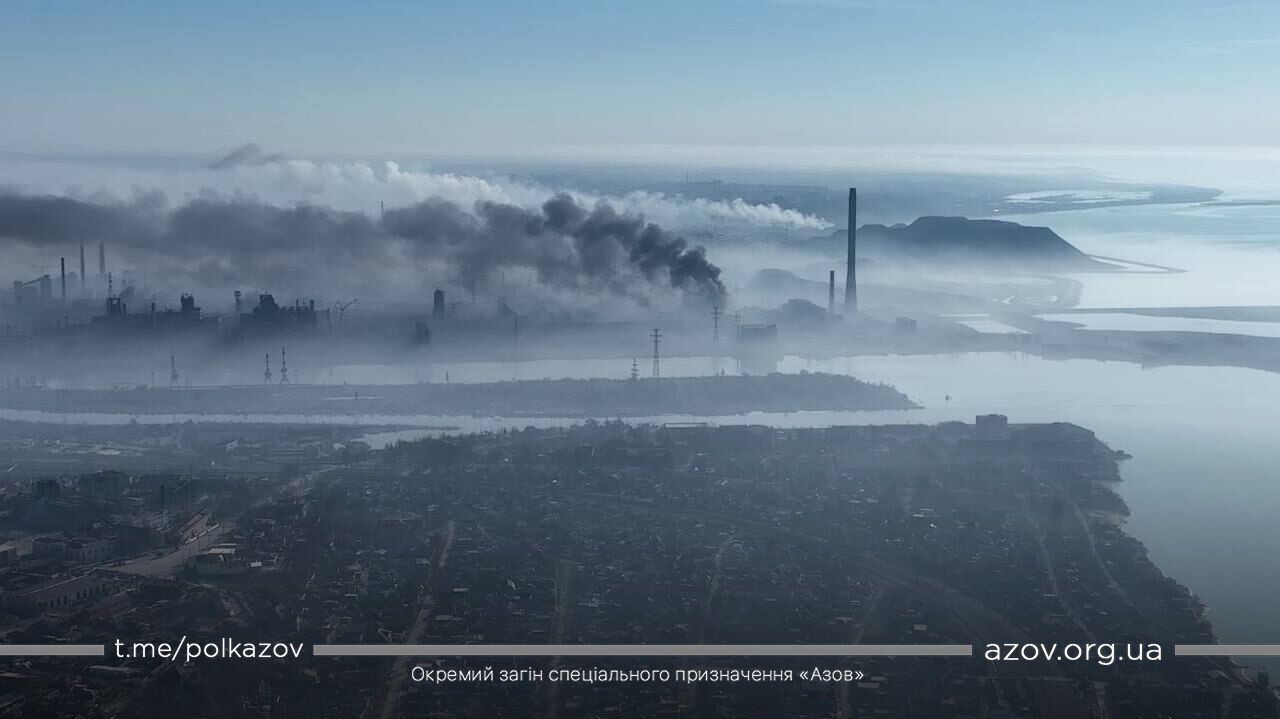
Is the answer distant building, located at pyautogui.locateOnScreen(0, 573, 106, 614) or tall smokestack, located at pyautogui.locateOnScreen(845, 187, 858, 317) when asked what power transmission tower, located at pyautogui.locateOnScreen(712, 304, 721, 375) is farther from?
distant building, located at pyautogui.locateOnScreen(0, 573, 106, 614)

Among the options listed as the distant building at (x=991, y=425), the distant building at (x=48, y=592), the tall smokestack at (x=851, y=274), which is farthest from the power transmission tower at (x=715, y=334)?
the distant building at (x=48, y=592)

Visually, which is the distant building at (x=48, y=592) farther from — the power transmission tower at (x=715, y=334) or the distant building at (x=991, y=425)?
the power transmission tower at (x=715, y=334)

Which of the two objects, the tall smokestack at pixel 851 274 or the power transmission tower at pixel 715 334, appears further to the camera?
the tall smokestack at pixel 851 274

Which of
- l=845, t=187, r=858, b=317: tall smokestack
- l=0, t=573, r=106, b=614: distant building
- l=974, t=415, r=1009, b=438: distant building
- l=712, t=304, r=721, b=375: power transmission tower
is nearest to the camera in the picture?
l=0, t=573, r=106, b=614: distant building

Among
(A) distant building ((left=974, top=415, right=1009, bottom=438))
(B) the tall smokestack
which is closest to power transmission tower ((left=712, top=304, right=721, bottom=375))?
(B) the tall smokestack

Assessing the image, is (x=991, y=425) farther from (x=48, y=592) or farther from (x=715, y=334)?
(x=48, y=592)

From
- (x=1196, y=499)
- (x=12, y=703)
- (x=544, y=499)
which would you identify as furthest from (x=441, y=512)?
(x=1196, y=499)

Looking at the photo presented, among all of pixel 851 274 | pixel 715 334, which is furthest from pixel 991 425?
pixel 851 274

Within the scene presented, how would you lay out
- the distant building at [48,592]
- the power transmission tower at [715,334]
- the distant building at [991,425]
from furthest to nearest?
the power transmission tower at [715,334], the distant building at [991,425], the distant building at [48,592]

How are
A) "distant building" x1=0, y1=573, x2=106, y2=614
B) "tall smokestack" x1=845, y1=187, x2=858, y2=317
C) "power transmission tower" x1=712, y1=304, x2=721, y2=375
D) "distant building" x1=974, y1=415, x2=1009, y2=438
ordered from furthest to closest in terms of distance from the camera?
"tall smokestack" x1=845, y1=187, x2=858, y2=317 < "power transmission tower" x1=712, y1=304, x2=721, y2=375 < "distant building" x1=974, y1=415, x2=1009, y2=438 < "distant building" x1=0, y1=573, x2=106, y2=614

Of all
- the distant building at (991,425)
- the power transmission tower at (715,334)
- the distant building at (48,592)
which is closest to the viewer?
the distant building at (48,592)

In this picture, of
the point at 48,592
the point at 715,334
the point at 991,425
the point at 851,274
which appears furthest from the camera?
the point at 851,274
